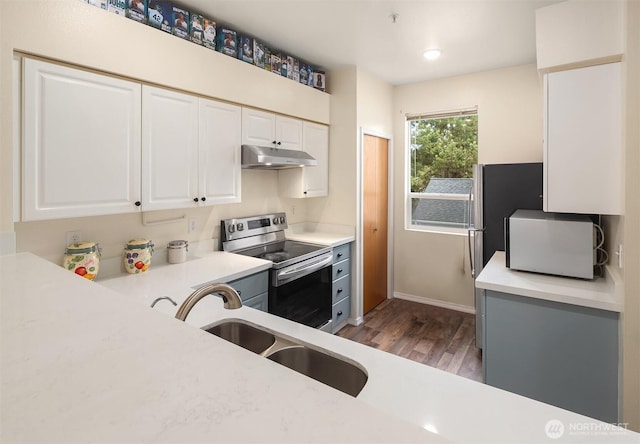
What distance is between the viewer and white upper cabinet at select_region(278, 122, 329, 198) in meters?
3.29

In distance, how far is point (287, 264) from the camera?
2.53m

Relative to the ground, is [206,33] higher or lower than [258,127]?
higher

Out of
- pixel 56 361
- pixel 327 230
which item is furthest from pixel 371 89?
pixel 56 361

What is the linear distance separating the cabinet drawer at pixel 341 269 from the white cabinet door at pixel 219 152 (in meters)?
1.18

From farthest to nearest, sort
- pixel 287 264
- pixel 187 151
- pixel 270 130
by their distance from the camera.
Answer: pixel 270 130
pixel 287 264
pixel 187 151

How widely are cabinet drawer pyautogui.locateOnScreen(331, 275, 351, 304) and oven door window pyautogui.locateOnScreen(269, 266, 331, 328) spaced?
5.1 inches

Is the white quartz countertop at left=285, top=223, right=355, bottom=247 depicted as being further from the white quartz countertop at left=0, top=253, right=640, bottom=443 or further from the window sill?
the white quartz countertop at left=0, top=253, right=640, bottom=443

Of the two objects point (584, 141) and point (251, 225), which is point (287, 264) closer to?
point (251, 225)

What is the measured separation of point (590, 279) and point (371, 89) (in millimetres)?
2610

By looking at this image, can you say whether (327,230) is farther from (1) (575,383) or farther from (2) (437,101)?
(1) (575,383)

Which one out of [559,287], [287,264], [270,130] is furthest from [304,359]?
[270,130]

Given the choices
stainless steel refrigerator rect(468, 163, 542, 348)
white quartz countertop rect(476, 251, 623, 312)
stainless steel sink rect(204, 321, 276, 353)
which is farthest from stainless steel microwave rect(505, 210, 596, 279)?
stainless steel sink rect(204, 321, 276, 353)

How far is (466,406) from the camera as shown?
87 centimetres

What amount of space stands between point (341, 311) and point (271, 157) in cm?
167
